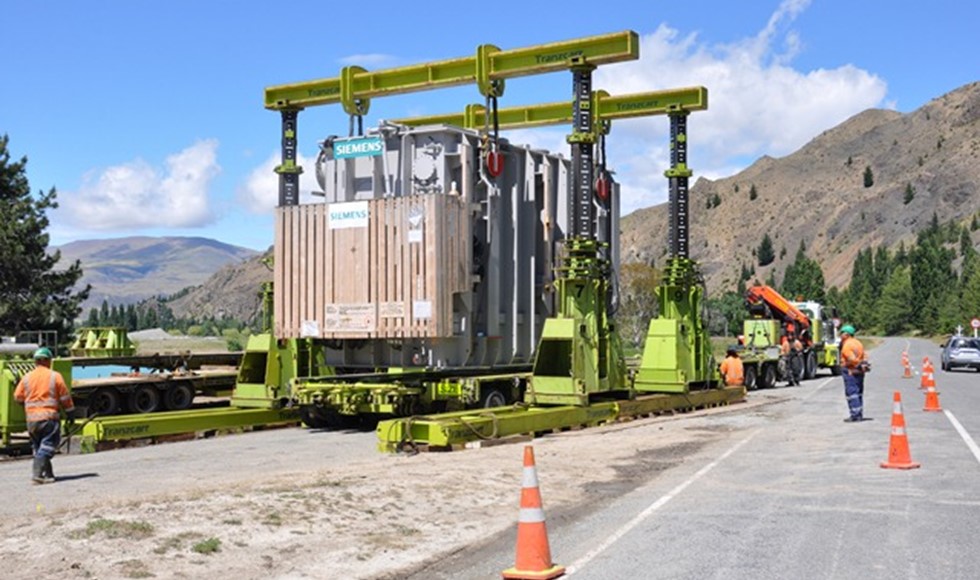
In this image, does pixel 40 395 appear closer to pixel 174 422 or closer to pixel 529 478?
pixel 174 422

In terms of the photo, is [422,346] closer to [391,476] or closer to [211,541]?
[391,476]

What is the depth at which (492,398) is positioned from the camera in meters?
18.7

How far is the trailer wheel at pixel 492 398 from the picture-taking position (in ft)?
60.5

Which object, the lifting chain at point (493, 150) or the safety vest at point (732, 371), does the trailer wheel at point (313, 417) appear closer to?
the lifting chain at point (493, 150)

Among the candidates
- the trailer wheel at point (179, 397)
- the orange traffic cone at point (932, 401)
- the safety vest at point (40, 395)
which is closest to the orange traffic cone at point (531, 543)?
the safety vest at point (40, 395)

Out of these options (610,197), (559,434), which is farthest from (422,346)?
(610,197)

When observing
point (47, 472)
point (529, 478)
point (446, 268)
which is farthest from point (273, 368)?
point (529, 478)

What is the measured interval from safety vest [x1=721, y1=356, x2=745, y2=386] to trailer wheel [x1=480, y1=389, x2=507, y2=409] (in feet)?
37.2

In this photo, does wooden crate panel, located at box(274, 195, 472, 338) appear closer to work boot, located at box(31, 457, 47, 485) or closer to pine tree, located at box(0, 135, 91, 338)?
work boot, located at box(31, 457, 47, 485)

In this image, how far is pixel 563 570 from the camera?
784 centimetres

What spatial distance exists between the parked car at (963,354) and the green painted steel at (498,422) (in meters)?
25.6

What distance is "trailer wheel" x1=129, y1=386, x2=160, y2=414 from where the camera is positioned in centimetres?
2270

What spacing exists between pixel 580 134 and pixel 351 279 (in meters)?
4.70

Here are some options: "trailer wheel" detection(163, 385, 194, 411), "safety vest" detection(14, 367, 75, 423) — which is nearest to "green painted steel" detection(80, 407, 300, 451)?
"safety vest" detection(14, 367, 75, 423)
